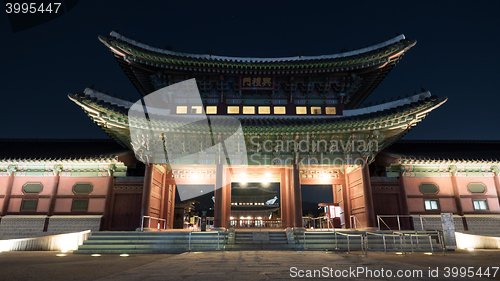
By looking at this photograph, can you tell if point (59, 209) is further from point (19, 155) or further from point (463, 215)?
point (463, 215)

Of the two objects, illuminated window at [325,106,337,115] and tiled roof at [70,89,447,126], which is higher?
illuminated window at [325,106,337,115]

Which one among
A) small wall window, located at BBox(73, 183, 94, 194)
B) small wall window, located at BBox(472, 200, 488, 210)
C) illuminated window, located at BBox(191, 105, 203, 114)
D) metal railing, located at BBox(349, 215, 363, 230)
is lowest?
metal railing, located at BBox(349, 215, 363, 230)

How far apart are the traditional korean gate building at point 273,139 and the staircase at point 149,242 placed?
123 centimetres

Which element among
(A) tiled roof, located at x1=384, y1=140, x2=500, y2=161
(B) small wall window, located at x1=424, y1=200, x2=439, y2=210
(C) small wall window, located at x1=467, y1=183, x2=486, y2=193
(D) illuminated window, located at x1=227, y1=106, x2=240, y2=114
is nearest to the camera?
(A) tiled roof, located at x1=384, y1=140, x2=500, y2=161

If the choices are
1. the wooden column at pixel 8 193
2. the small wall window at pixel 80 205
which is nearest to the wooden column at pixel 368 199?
the small wall window at pixel 80 205

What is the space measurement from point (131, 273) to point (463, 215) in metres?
16.8

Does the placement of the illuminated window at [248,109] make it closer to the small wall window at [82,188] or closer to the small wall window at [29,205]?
the small wall window at [82,188]

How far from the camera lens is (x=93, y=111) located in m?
11.0

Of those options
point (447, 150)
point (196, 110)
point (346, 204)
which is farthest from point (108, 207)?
point (447, 150)

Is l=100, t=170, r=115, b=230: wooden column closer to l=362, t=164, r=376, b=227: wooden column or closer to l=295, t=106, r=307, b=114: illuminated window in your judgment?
l=295, t=106, r=307, b=114: illuminated window

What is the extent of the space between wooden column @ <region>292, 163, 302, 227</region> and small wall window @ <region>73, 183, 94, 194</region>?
Result: 35.6 feet

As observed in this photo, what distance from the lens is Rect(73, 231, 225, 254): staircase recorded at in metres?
10.6

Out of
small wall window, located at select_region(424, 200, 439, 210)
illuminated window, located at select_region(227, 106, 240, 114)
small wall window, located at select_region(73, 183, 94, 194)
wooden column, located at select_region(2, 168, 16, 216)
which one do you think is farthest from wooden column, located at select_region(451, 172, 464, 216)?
wooden column, located at select_region(2, 168, 16, 216)

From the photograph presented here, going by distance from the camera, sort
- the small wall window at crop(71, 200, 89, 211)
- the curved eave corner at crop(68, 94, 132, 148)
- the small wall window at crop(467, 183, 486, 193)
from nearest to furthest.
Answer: the curved eave corner at crop(68, 94, 132, 148) < the small wall window at crop(71, 200, 89, 211) < the small wall window at crop(467, 183, 486, 193)
